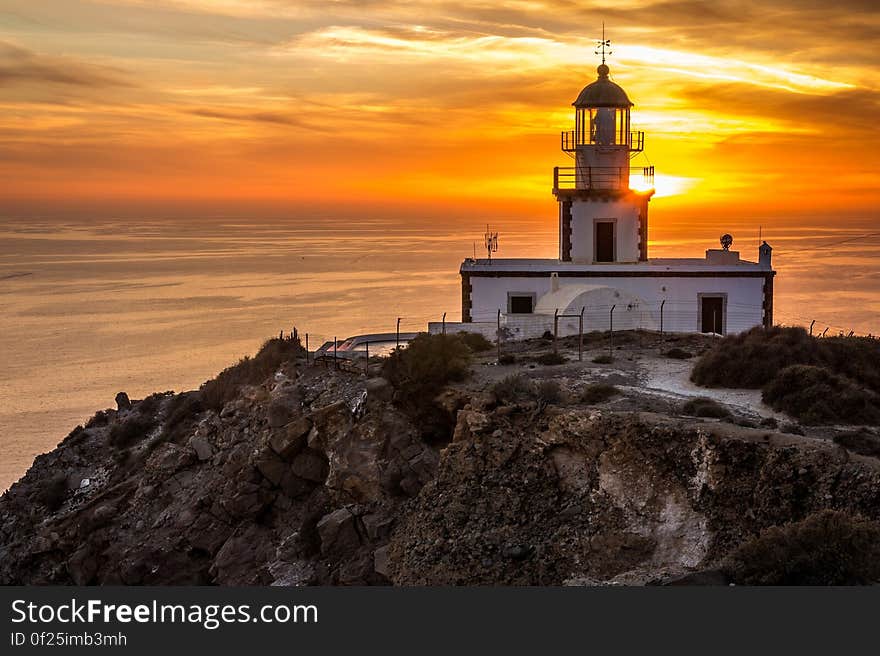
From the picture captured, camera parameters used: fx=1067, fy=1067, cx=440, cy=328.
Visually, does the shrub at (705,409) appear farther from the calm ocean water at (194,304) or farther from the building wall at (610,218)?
the calm ocean water at (194,304)

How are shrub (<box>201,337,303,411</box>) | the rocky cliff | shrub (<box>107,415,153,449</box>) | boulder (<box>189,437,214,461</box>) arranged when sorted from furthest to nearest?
shrub (<box>107,415,153,449</box>) < shrub (<box>201,337,303,411</box>) < boulder (<box>189,437,214,461</box>) < the rocky cliff

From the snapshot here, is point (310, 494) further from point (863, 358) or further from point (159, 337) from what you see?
point (159, 337)

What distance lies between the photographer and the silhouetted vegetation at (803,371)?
1609cm

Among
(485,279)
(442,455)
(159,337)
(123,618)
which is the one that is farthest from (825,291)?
(123,618)

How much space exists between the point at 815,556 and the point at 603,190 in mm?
21118

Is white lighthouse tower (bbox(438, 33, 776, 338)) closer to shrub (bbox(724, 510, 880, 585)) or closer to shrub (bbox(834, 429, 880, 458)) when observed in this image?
shrub (bbox(834, 429, 880, 458))

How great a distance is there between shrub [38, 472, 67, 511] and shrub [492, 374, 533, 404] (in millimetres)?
11375

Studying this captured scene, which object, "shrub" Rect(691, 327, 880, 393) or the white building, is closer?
"shrub" Rect(691, 327, 880, 393)

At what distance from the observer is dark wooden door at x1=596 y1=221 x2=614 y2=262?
30.4 meters

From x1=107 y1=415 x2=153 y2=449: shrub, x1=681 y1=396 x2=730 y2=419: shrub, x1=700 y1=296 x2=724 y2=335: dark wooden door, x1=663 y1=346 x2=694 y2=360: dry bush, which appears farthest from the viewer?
x1=700 y1=296 x2=724 y2=335: dark wooden door

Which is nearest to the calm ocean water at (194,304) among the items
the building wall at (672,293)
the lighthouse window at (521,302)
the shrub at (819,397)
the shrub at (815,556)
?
the building wall at (672,293)

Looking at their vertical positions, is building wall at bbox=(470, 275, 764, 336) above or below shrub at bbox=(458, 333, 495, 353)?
above

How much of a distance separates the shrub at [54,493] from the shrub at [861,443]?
16.6 m

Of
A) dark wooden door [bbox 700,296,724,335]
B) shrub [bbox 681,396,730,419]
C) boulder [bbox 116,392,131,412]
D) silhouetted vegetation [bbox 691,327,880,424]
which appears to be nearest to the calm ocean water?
boulder [bbox 116,392,131,412]
